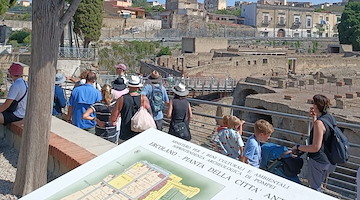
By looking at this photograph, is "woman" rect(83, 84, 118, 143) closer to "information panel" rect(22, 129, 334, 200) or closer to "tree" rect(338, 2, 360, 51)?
"information panel" rect(22, 129, 334, 200)

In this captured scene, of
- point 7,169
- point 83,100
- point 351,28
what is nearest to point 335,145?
point 83,100

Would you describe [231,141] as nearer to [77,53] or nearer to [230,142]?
[230,142]

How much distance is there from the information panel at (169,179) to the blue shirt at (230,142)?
163 centimetres

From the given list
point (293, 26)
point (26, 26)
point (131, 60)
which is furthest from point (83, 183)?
point (293, 26)

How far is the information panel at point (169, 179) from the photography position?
251 cm

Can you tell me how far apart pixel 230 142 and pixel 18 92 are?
2761 mm

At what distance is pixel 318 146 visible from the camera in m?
4.04

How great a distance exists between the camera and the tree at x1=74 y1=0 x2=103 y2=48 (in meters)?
Result: 28.2

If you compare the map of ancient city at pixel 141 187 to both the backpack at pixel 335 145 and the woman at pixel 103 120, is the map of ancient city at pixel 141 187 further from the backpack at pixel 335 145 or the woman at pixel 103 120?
the woman at pixel 103 120

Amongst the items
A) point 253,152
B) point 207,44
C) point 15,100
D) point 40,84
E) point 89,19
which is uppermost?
point 89,19

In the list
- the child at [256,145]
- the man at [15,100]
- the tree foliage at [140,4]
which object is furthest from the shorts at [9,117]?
the tree foliage at [140,4]

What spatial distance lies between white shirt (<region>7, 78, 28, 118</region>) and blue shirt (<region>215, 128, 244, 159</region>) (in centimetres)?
253

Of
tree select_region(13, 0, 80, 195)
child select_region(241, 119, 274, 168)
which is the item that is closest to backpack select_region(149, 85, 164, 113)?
child select_region(241, 119, 274, 168)

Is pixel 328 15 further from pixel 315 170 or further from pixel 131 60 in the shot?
pixel 315 170
